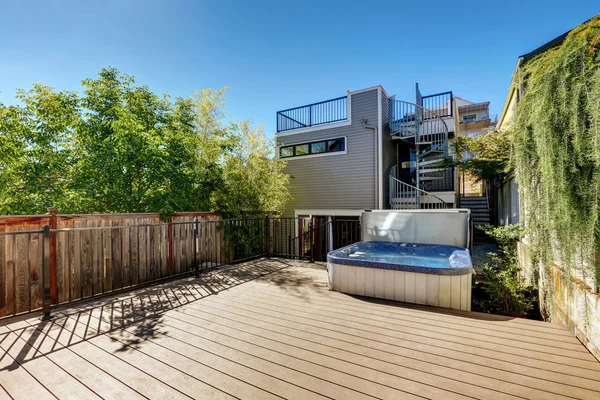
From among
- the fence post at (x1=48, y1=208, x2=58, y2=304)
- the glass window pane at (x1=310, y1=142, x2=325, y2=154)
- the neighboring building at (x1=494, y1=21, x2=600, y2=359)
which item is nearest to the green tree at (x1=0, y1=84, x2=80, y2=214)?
the fence post at (x1=48, y1=208, x2=58, y2=304)

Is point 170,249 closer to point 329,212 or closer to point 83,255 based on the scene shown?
point 83,255

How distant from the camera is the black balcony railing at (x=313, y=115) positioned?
870cm

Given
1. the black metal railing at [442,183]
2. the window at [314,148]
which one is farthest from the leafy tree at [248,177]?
the black metal railing at [442,183]

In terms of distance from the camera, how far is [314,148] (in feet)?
29.8

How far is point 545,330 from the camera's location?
2430 mm

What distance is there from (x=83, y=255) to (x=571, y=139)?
530 centimetres

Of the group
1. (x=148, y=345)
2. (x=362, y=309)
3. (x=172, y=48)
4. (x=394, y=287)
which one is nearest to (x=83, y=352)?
(x=148, y=345)

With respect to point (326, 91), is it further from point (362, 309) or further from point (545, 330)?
point (545, 330)

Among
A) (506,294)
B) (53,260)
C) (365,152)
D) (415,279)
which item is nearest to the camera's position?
(506,294)

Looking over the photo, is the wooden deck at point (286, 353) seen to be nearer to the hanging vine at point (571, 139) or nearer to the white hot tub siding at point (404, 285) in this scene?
the white hot tub siding at point (404, 285)

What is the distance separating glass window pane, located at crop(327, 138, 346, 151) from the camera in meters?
8.58

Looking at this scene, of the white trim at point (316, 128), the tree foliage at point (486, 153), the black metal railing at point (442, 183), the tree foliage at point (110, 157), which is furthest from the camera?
the black metal railing at point (442, 183)

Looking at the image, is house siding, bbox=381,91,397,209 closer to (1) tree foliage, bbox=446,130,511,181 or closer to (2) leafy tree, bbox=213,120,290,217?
(1) tree foliage, bbox=446,130,511,181

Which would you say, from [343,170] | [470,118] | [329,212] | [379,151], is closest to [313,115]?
[343,170]
